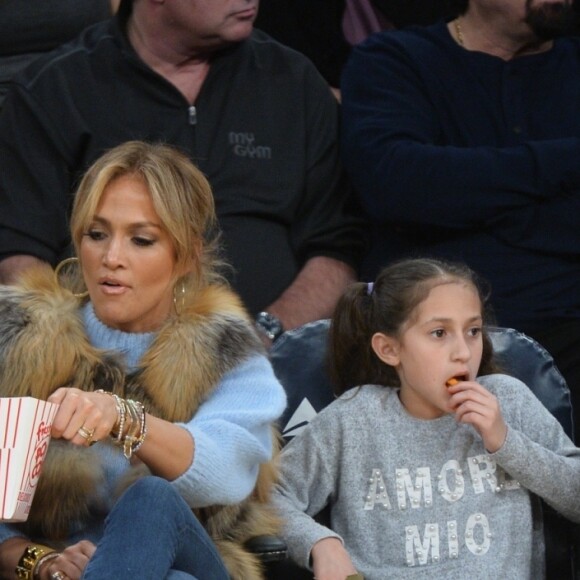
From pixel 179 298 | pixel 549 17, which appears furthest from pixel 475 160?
pixel 179 298

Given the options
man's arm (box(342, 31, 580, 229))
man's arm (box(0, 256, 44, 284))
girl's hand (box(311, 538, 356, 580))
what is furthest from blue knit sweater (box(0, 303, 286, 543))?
man's arm (box(342, 31, 580, 229))

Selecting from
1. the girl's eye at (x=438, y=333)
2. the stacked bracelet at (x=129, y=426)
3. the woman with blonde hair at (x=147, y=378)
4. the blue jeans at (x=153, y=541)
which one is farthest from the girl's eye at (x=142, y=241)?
the girl's eye at (x=438, y=333)

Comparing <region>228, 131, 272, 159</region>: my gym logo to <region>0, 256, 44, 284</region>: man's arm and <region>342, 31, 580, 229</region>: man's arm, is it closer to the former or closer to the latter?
<region>342, 31, 580, 229</region>: man's arm

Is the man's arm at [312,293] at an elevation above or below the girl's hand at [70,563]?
below

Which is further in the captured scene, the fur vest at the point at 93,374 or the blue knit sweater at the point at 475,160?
the blue knit sweater at the point at 475,160

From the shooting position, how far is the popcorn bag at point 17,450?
8.17ft

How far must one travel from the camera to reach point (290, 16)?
499cm

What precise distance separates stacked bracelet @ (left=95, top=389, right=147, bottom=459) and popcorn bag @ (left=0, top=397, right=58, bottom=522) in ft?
0.87

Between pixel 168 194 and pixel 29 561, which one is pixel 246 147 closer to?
pixel 168 194

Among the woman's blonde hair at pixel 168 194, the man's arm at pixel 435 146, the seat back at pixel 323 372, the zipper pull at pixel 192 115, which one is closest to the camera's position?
the woman's blonde hair at pixel 168 194

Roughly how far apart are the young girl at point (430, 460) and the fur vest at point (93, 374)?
0.19m

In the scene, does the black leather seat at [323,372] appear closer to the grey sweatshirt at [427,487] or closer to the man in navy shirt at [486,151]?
the grey sweatshirt at [427,487]

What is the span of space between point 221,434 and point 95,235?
54 centimetres

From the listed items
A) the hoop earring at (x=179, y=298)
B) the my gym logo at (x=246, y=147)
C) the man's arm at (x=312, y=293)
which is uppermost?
the hoop earring at (x=179, y=298)
